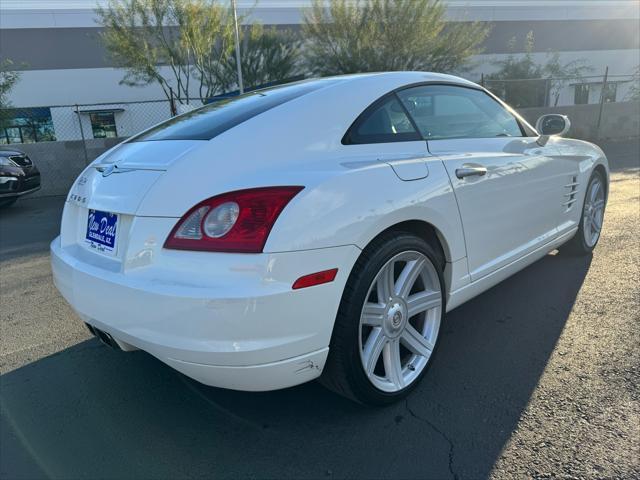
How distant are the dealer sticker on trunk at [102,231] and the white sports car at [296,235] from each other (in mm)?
10

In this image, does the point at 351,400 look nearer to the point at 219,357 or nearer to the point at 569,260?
the point at 219,357

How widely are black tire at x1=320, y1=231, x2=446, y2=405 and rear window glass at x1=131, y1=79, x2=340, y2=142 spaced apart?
2.95 ft

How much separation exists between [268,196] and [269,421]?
1164 millimetres

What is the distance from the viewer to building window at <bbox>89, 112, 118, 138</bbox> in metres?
26.2

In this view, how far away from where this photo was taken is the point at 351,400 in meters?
2.42

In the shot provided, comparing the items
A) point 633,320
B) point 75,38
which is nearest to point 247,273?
point 633,320

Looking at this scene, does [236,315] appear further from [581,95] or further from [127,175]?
[581,95]

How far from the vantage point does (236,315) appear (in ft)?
5.98

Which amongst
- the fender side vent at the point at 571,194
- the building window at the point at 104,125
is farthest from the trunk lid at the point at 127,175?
the building window at the point at 104,125

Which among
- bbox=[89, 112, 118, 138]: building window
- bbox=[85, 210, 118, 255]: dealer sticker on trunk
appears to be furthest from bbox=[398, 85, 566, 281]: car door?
bbox=[89, 112, 118, 138]: building window

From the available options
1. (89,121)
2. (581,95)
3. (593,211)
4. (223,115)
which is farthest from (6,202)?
(581,95)

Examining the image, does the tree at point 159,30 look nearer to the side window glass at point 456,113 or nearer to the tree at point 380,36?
the tree at point 380,36

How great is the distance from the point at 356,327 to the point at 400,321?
1.26ft

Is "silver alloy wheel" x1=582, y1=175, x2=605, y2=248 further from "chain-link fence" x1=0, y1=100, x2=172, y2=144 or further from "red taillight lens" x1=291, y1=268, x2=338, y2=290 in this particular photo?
"chain-link fence" x1=0, y1=100, x2=172, y2=144
